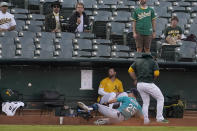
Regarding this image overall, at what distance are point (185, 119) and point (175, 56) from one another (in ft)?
6.70

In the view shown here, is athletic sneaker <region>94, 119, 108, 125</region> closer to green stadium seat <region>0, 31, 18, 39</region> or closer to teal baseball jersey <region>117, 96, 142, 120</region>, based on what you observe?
teal baseball jersey <region>117, 96, 142, 120</region>

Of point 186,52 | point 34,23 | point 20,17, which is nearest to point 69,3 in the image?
point 34,23

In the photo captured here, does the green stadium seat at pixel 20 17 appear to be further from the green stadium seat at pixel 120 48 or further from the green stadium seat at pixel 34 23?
the green stadium seat at pixel 120 48

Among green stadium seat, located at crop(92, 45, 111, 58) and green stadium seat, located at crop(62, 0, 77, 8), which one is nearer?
green stadium seat, located at crop(92, 45, 111, 58)

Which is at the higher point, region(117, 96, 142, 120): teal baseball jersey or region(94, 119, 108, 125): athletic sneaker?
region(117, 96, 142, 120): teal baseball jersey

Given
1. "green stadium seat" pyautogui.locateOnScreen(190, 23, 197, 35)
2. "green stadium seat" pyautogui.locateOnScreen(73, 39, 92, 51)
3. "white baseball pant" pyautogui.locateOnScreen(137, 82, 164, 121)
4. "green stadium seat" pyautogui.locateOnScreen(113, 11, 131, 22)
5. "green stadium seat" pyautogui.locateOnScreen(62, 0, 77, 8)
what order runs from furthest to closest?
"green stadium seat" pyautogui.locateOnScreen(62, 0, 77, 8) → "green stadium seat" pyautogui.locateOnScreen(190, 23, 197, 35) → "green stadium seat" pyautogui.locateOnScreen(113, 11, 131, 22) → "green stadium seat" pyautogui.locateOnScreen(73, 39, 92, 51) → "white baseball pant" pyautogui.locateOnScreen(137, 82, 164, 121)

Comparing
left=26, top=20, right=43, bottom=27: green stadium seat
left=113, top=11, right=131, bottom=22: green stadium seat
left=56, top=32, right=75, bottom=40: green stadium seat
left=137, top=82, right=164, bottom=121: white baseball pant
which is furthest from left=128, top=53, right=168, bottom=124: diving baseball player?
left=26, top=20, right=43, bottom=27: green stadium seat

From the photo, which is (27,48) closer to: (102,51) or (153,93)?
(102,51)

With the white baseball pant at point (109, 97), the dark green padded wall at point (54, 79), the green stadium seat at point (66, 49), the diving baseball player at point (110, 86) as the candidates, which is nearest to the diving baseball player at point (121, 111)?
the white baseball pant at point (109, 97)

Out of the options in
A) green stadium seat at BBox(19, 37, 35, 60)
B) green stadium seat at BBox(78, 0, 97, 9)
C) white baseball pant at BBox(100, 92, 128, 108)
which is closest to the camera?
white baseball pant at BBox(100, 92, 128, 108)

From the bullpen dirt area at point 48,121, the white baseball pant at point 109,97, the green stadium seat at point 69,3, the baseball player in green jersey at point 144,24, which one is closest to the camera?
the bullpen dirt area at point 48,121

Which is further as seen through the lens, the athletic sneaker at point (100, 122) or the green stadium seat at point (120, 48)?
the green stadium seat at point (120, 48)

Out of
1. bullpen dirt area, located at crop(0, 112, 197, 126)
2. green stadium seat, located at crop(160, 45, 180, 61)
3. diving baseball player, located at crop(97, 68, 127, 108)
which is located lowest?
bullpen dirt area, located at crop(0, 112, 197, 126)
